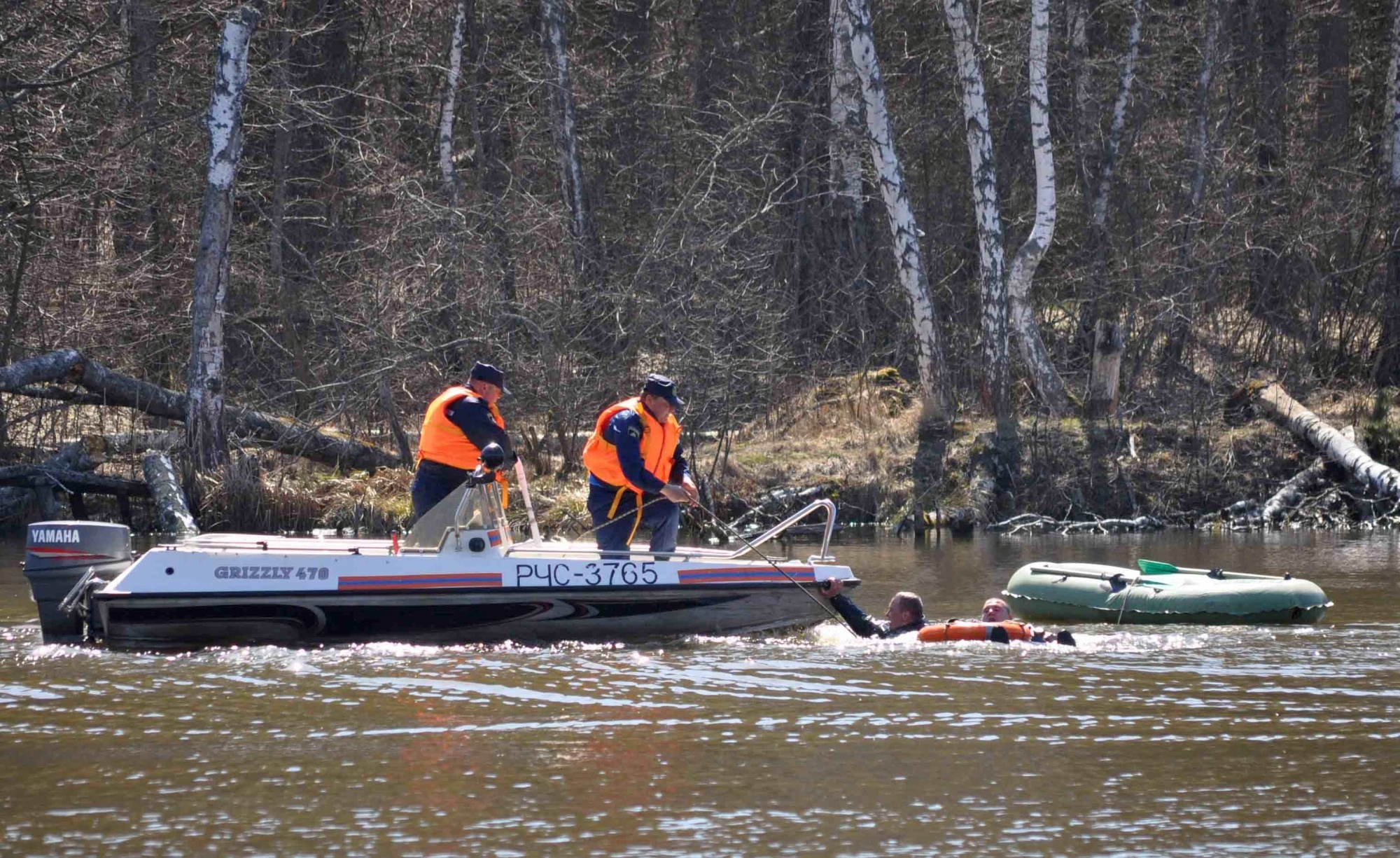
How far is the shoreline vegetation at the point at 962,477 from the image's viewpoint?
18.9 metres

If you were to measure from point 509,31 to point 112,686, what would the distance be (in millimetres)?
19430

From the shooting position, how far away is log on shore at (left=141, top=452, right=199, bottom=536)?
57.2 ft

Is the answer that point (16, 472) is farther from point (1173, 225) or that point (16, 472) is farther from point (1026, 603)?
point (1173, 225)

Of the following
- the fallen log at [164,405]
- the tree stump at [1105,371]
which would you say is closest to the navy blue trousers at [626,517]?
the fallen log at [164,405]

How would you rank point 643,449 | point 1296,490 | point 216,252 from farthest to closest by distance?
point 1296,490
point 216,252
point 643,449

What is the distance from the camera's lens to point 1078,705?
891 centimetres

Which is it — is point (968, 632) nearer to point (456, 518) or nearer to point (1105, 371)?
point (456, 518)

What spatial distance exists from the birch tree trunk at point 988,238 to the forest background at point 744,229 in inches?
2.3

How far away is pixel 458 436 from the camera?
11.3 m

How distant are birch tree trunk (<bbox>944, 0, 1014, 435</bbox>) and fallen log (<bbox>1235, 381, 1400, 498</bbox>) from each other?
3351 mm

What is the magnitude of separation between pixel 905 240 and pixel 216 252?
8.35m

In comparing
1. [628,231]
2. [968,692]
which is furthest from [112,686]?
[628,231]

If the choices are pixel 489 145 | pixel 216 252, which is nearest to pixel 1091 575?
pixel 216 252

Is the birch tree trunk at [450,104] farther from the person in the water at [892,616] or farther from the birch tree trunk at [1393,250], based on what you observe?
the person in the water at [892,616]
